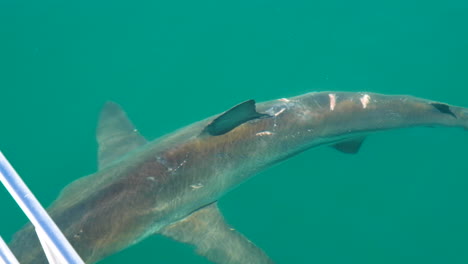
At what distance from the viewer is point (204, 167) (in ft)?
19.2

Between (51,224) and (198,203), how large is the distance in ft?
12.8

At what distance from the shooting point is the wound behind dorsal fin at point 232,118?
5746 millimetres

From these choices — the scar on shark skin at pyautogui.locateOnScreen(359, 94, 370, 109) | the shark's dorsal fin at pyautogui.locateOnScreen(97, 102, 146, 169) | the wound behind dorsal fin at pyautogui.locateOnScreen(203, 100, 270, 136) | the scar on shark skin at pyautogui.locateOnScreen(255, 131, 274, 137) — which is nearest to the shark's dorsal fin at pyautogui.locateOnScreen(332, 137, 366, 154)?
the scar on shark skin at pyautogui.locateOnScreen(359, 94, 370, 109)

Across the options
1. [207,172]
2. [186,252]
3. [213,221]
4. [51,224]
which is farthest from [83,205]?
[186,252]

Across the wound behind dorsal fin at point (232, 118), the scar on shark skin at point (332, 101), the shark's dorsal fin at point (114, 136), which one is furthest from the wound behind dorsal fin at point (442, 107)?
Answer: the shark's dorsal fin at point (114, 136)

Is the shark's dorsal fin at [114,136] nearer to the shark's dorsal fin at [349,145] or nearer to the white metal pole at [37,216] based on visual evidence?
the shark's dorsal fin at [349,145]

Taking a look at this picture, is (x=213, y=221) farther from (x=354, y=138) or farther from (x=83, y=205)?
(x=354, y=138)

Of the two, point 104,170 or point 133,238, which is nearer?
point 133,238

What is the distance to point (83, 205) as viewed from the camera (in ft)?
16.3

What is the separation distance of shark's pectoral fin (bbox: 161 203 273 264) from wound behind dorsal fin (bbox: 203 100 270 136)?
45.9 inches

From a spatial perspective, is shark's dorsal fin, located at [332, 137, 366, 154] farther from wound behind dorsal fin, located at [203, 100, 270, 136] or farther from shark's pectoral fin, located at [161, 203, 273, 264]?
shark's pectoral fin, located at [161, 203, 273, 264]

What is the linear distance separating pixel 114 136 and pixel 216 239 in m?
Result: 2.65

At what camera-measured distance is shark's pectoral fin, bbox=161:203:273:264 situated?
621 cm

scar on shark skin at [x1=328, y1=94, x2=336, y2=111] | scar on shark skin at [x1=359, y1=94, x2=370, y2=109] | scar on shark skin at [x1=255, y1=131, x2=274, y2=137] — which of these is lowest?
scar on shark skin at [x1=359, y1=94, x2=370, y2=109]
